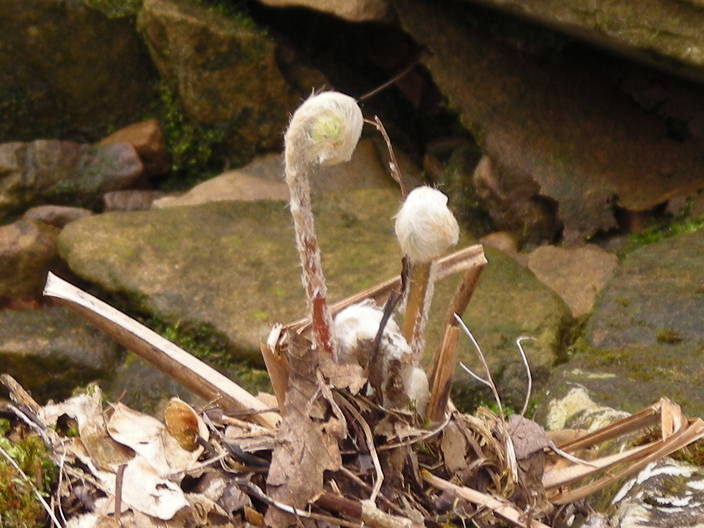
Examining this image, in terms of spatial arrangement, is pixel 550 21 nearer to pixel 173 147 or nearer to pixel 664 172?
pixel 664 172

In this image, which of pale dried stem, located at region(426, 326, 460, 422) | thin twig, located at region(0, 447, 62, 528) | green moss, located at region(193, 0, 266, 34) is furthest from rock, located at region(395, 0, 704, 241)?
thin twig, located at region(0, 447, 62, 528)

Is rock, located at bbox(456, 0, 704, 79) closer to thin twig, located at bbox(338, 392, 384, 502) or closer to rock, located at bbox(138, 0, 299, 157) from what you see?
rock, located at bbox(138, 0, 299, 157)

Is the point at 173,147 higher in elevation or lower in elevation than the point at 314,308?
lower

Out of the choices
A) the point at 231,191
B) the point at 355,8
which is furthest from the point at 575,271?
the point at 231,191

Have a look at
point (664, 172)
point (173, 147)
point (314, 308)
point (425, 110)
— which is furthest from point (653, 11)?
point (173, 147)

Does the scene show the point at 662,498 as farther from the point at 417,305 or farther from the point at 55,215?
the point at 55,215

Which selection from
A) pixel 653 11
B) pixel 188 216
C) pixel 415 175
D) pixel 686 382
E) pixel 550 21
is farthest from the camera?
pixel 415 175
